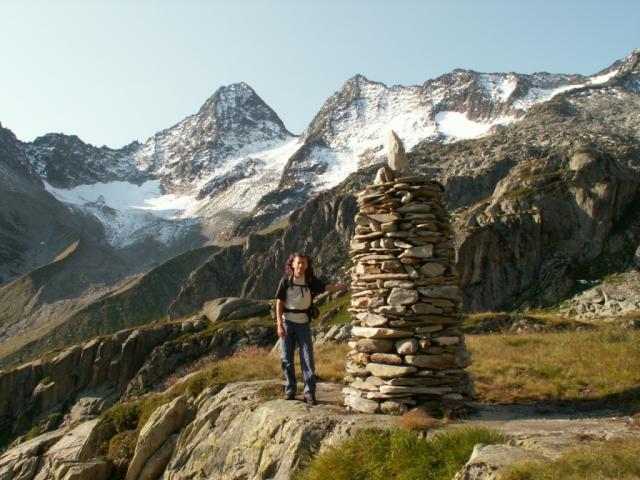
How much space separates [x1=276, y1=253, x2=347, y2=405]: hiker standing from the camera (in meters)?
12.4

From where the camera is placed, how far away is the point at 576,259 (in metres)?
70.6

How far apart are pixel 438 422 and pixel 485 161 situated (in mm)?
165251

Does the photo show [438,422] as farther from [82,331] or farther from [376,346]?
[82,331]

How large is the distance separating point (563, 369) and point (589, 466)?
29.6 feet

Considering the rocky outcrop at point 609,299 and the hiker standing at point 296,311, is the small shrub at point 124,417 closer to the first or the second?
the hiker standing at point 296,311

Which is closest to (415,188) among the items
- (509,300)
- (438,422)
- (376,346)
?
(376,346)

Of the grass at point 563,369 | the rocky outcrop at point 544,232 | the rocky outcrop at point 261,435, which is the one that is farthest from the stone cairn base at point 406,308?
the rocky outcrop at point 544,232

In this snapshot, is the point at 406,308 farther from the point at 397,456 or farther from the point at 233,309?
the point at 233,309

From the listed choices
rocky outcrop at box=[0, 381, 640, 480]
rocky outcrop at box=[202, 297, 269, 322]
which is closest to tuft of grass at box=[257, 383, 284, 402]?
rocky outcrop at box=[0, 381, 640, 480]

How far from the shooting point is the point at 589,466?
254 inches

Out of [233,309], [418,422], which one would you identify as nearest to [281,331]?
[418,422]

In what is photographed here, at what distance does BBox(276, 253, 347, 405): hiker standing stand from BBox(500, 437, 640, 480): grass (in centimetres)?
612

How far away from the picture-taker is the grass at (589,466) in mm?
6223

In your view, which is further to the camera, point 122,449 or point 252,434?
point 122,449
